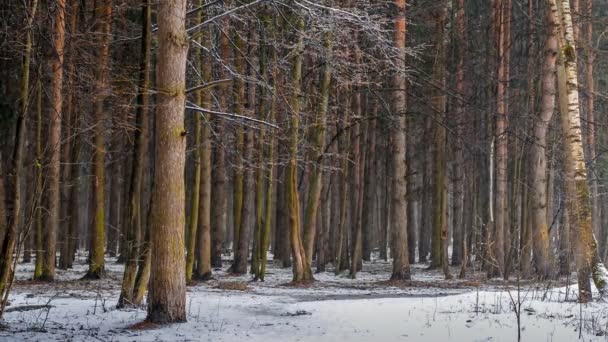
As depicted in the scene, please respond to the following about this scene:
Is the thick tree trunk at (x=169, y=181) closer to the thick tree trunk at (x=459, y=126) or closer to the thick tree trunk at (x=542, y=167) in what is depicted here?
the thick tree trunk at (x=542, y=167)

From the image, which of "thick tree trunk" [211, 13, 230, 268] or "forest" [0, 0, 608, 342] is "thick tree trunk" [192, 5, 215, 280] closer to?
"forest" [0, 0, 608, 342]

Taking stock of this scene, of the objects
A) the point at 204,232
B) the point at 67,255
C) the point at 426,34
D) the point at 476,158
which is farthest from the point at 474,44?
the point at 67,255

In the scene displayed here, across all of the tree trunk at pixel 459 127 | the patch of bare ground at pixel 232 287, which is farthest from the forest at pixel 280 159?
the patch of bare ground at pixel 232 287

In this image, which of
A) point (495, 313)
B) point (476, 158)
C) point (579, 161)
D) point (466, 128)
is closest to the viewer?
point (495, 313)

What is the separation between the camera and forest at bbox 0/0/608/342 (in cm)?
1033

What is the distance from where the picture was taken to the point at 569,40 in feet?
41.0

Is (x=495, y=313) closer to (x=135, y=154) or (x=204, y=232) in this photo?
(x=135, y=154)

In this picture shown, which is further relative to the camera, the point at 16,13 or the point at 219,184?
the point at 219,184

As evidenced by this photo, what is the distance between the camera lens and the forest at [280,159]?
1033cm

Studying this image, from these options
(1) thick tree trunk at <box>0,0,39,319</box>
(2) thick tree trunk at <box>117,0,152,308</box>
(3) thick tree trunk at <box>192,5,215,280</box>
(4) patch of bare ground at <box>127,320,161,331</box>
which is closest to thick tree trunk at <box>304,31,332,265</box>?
(3) thick tree trunk at <box>192,5,215,280</box>

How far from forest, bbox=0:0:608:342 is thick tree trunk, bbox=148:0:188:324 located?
0.03 metres

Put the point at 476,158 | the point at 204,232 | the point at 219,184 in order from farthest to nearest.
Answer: the point at 476,158, the point at 219,184, the point at 204,232

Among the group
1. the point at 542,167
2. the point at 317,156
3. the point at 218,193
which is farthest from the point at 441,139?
the point at 218,193

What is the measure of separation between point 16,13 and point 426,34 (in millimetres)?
20271
